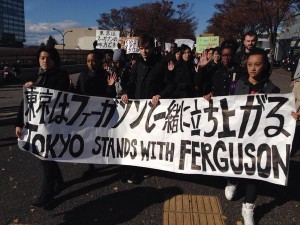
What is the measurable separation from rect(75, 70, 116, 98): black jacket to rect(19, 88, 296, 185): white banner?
450 millimetres

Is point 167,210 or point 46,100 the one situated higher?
point 46,100

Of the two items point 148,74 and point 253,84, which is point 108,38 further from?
point 253,84

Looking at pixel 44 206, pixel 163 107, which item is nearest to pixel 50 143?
pixel 44 206

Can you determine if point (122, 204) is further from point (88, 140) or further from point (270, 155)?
point (270, 155)

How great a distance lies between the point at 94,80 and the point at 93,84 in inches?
2.1

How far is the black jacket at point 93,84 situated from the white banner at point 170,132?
17.7 inches

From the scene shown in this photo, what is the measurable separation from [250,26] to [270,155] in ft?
133

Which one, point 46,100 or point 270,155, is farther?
point 46,100

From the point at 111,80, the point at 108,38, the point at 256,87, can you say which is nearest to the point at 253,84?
the point at 256,87

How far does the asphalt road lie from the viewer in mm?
3518

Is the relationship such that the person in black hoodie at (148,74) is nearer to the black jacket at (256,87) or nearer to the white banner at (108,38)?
the black jacket at (256,87)

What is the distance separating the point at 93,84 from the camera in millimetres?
4441

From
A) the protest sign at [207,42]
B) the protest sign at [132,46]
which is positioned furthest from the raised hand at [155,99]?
the protest sign at [207,42]

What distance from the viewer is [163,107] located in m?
3.97
